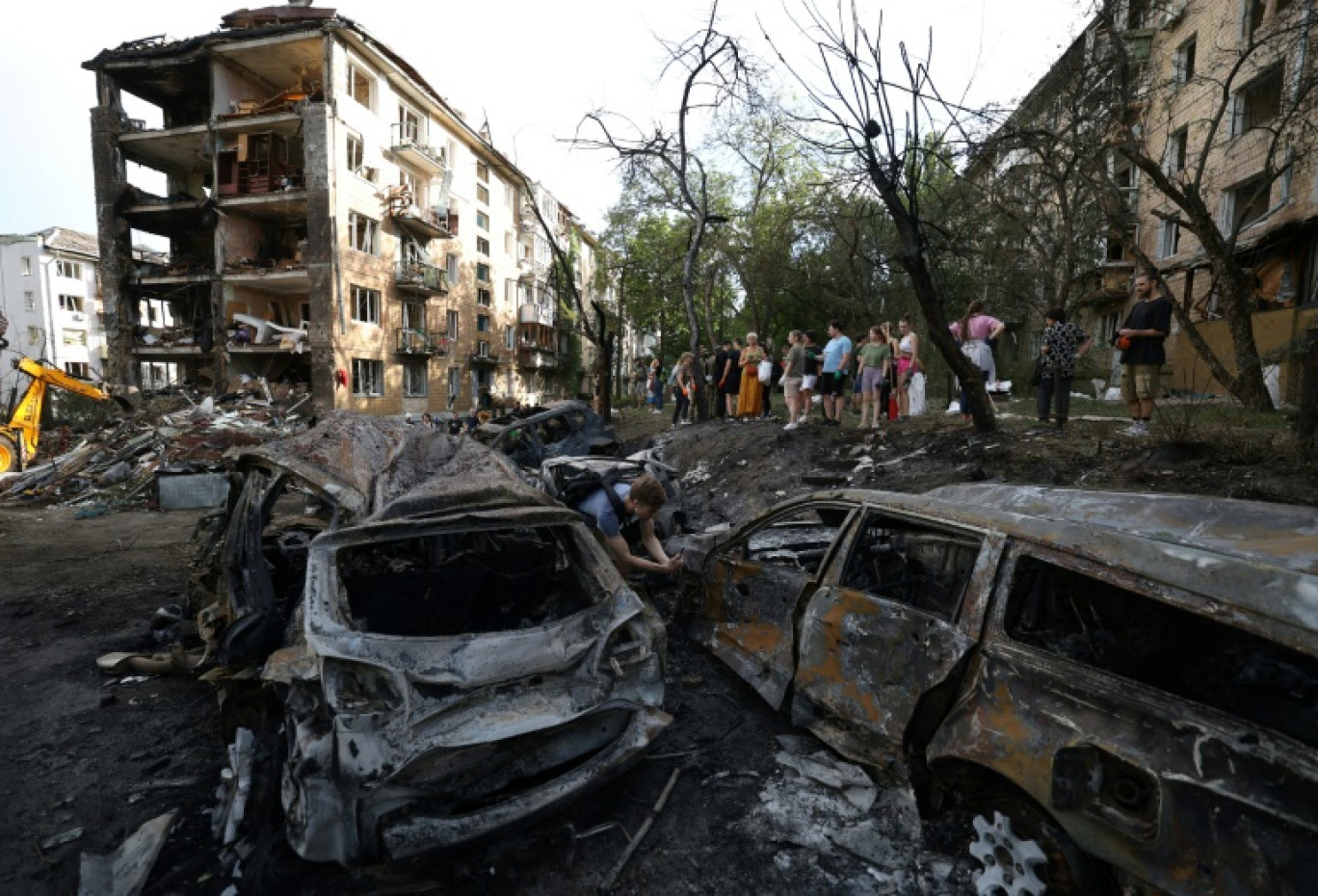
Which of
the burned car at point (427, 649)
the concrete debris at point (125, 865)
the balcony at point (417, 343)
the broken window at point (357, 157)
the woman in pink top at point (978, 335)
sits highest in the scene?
the broken window at point (357, 157)

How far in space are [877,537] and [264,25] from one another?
27755mm

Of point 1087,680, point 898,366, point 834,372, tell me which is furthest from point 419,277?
point 1087,680

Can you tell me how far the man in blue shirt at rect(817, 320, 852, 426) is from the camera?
1068 centimetres

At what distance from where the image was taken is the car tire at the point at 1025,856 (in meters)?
2.05

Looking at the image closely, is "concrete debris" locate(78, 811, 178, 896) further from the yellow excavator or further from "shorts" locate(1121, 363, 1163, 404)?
the yellow excavator

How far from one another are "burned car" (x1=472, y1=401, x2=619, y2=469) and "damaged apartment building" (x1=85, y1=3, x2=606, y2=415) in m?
12.6

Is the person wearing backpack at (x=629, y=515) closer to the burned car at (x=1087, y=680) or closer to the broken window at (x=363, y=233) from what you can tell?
the burned car at (x=1087, y=680)

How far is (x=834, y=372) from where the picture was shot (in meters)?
10.7

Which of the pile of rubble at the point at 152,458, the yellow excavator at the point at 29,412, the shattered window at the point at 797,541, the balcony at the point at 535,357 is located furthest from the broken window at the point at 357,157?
the shattered window at the point at 797,541

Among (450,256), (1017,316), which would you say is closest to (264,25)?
(450,256)

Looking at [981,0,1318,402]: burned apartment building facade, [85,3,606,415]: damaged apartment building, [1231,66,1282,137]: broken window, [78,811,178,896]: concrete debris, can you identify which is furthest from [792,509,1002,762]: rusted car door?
[1231,66,1282,137]: broken window

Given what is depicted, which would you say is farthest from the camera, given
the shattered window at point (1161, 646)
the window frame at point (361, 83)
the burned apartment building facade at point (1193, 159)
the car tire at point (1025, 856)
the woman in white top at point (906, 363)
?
the window frame at point (361, 83)

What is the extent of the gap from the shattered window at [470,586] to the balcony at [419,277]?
79.6ft

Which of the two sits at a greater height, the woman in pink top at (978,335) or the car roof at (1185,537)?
the woman in pink top at (978,335)
